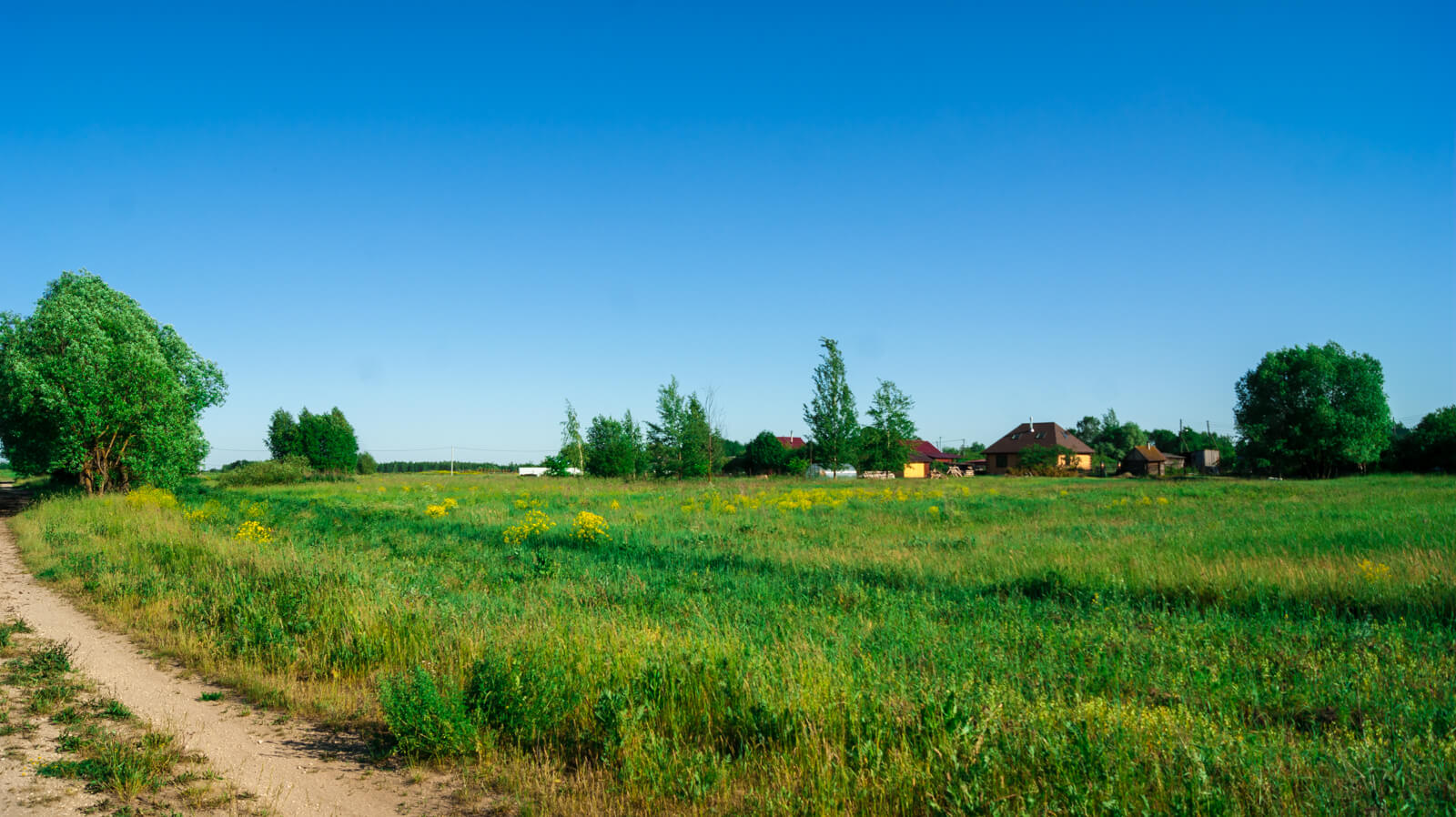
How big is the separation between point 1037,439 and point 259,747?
92.9 meters

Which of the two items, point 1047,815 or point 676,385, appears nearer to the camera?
point 1047,815

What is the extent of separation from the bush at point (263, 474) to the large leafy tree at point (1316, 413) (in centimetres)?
8859

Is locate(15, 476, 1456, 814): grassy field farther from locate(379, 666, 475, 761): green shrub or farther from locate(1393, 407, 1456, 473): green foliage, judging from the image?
locate(1393, 407, 1456, 473): green foliage

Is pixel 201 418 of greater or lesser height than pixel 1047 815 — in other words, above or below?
above

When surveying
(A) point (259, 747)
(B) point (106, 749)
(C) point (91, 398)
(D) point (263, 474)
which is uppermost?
(C) point (91, 398)

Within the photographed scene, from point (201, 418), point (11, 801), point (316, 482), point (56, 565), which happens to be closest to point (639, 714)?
point (11, 801)

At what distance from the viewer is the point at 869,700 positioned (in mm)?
5211

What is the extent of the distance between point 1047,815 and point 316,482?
64210 mm

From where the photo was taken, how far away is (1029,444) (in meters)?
87.3

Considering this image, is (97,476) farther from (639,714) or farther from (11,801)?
(639,714)

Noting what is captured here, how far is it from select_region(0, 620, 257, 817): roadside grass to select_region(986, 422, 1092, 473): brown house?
293 feet

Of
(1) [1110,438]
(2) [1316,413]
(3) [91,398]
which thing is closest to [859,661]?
(3) [91,398]

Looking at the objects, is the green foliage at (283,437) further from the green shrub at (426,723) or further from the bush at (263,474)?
the green shrub at (426,723)

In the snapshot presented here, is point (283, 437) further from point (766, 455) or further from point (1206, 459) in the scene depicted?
point (1206, 459)
